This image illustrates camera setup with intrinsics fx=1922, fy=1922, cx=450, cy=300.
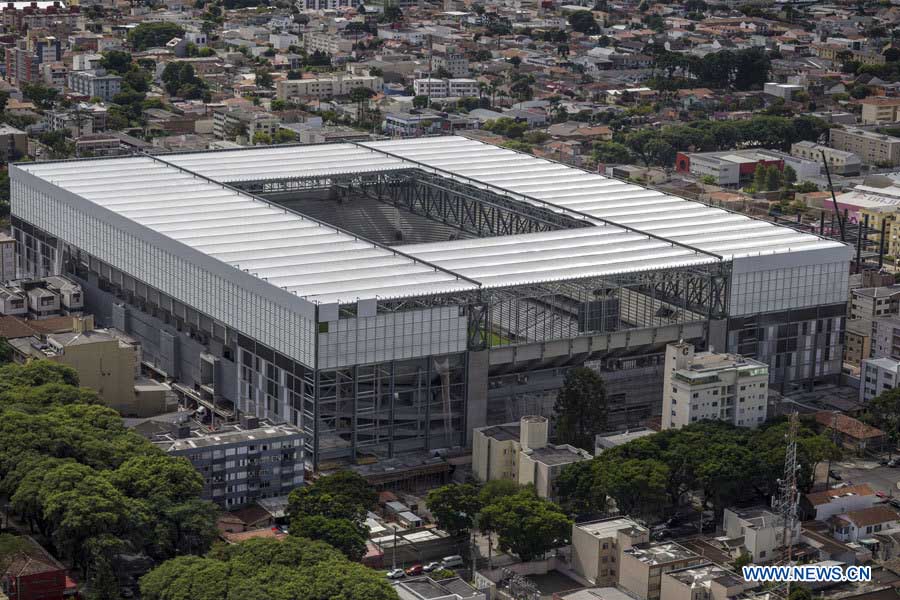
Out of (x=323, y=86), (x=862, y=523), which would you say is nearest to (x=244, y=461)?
(x=862, y=523)

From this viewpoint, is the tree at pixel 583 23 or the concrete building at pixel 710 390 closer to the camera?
the concrete building at pixel 710 390

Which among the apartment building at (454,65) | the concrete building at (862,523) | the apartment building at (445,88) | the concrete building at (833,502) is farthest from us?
the apartment building at (454,65)

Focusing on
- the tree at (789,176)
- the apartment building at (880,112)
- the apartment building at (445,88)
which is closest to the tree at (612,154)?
the tree at (789,176)

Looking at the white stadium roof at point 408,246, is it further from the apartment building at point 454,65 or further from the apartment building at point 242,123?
the apartment building at point 454,65

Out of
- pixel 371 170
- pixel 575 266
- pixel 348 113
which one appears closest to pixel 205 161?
pixel 371 170

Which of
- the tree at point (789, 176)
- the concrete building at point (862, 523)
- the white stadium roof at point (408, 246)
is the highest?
the white stadium roof at point (408, 246)

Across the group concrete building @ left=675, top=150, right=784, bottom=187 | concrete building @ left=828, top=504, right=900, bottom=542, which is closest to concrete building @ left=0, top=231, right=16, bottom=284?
concrete building @ left=828, top=504, right=900, bottom=542

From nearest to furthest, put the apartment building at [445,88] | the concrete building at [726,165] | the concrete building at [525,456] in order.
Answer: the concrete building at [525,456] < the concrete building at [726,165] < the apartment building at [445,88]
